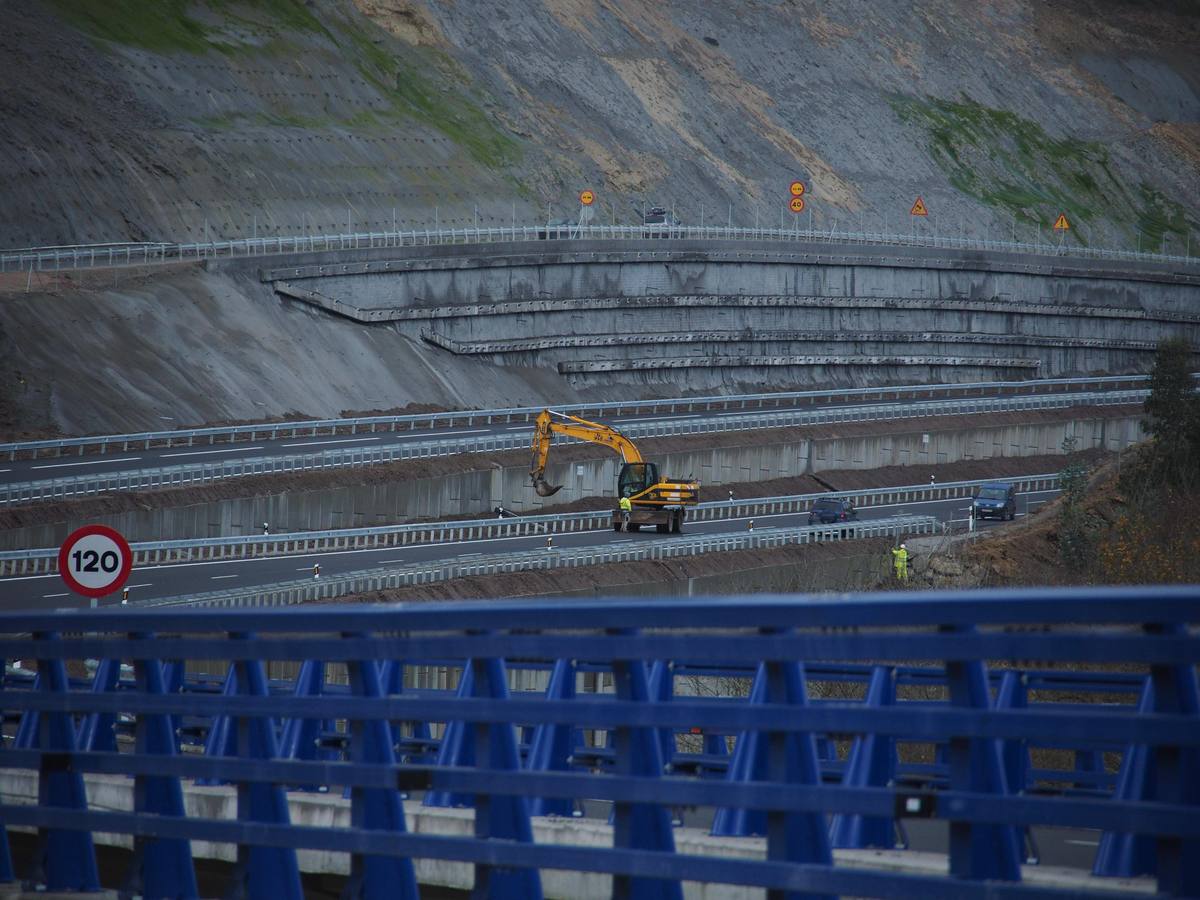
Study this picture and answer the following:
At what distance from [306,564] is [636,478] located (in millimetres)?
12237

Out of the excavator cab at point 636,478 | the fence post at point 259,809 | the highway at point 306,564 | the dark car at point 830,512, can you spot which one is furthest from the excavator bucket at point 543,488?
the fence post at point 259,809

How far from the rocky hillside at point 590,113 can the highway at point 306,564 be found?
33.9m

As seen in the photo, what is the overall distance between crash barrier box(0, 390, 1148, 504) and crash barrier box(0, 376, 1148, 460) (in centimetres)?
289

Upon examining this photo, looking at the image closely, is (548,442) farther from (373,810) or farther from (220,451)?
(373,810)

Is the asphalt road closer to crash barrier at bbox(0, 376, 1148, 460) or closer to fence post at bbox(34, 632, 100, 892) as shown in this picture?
crash barrier at bbox(0, 376, 1148, 460)

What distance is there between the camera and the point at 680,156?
115m

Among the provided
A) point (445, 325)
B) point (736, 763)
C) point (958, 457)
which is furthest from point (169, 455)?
point (736, 763)

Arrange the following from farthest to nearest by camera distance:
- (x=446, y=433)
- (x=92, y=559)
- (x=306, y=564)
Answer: (x=446, y=433) → (x=306, y=564) → (x=92, y=559)

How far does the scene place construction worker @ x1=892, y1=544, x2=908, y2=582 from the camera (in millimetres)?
51688

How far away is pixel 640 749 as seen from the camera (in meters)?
7.65

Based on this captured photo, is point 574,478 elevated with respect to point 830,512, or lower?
elevated

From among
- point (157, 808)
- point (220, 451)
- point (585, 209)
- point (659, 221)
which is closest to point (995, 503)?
point (220, 451)

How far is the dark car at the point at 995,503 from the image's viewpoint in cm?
6334

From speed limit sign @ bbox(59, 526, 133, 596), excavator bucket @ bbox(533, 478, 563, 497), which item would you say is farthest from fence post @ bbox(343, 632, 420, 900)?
excavator bucket @ bbox(533, 478, 563, 497)
